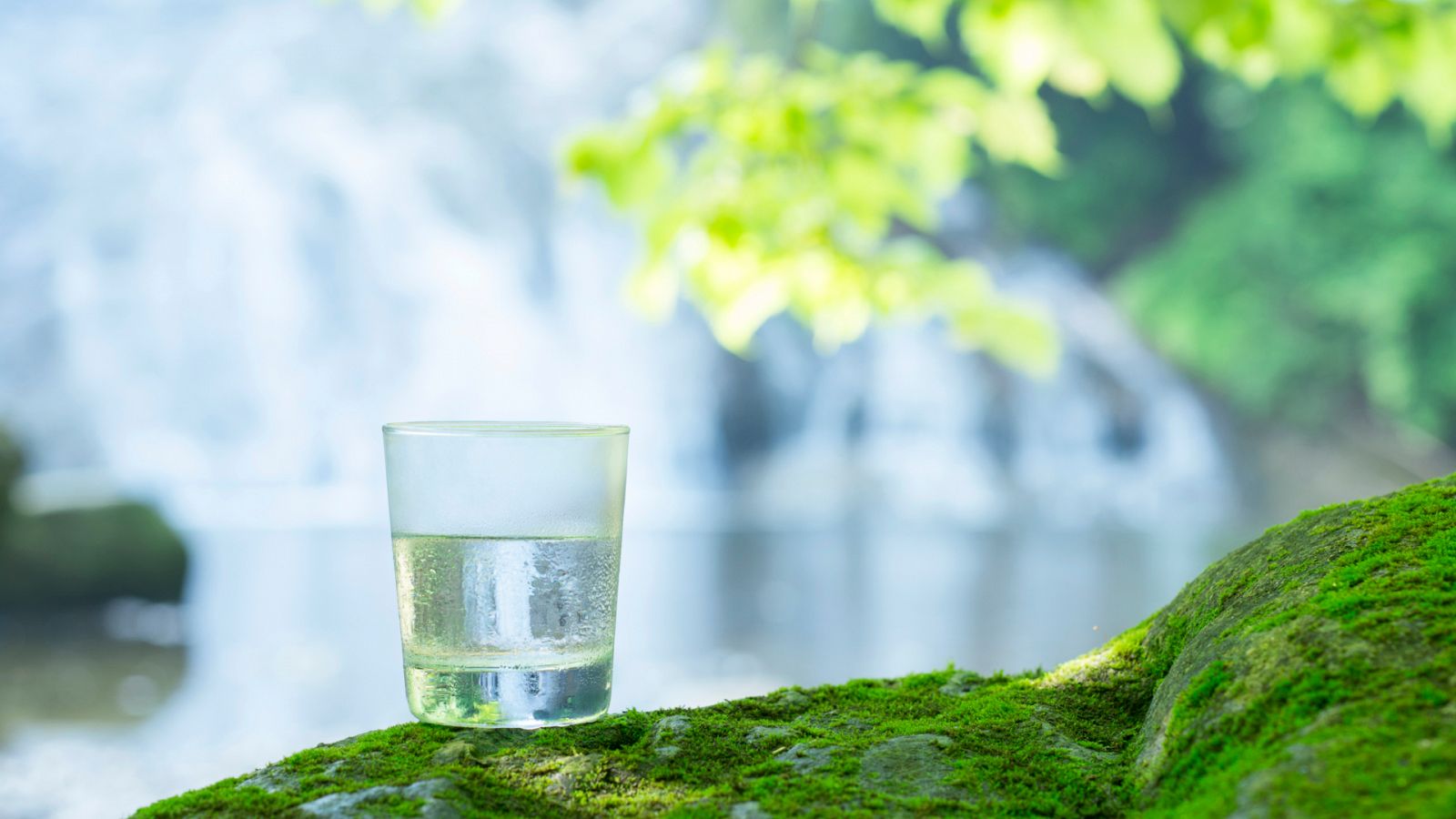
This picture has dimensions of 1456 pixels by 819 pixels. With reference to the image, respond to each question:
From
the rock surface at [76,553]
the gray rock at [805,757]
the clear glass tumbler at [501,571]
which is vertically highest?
the clear glass tumbler at [501,571]

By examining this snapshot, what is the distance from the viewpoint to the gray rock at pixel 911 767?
0.69 meters

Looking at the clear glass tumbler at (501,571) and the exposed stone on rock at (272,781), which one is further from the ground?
the clear glass tumbler at (501,571)

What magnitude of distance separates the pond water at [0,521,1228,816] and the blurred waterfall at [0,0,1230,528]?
95.2 inches

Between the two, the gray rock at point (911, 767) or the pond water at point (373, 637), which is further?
the pond water at point (373, 637)

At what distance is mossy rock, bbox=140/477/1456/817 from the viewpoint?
555mm

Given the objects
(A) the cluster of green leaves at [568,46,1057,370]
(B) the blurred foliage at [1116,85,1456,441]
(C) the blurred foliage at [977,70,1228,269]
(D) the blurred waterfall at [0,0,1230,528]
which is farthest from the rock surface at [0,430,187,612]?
(B) the blurred foliage at [1116,85,1456,441]

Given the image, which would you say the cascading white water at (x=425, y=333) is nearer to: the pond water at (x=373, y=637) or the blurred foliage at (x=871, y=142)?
the pond water at (x=373, y=637)

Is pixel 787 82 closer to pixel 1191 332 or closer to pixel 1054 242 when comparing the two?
pixel 1191 332

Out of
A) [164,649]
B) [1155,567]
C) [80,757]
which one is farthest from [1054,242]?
[80,757]

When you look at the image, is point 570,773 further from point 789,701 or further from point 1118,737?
point 1118,737

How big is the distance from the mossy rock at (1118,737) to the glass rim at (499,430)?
0.65 ft

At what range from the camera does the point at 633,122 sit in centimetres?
222

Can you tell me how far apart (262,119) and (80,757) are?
11.0 meters

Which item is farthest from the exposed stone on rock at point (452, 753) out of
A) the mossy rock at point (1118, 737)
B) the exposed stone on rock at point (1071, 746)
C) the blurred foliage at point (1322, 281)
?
the blurred foliage at point (1322, 281)
